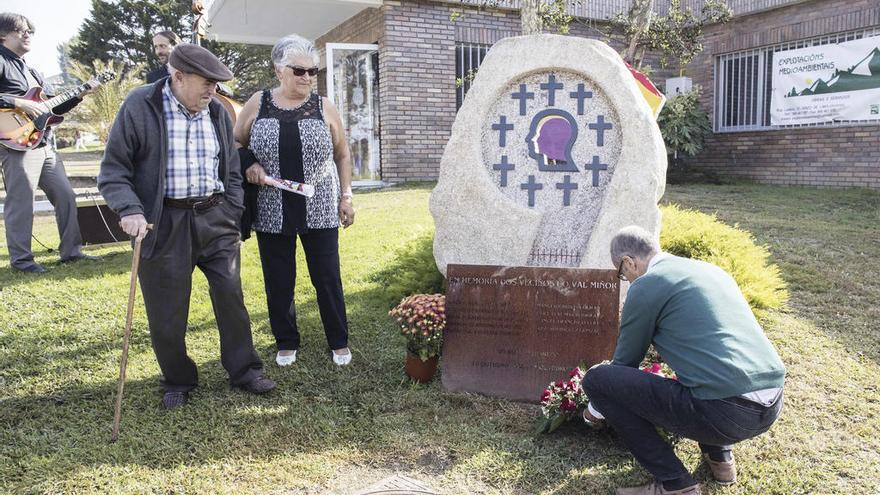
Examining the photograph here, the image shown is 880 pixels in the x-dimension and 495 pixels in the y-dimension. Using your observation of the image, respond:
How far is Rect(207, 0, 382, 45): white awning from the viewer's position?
40.1 feet

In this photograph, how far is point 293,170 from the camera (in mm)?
3691

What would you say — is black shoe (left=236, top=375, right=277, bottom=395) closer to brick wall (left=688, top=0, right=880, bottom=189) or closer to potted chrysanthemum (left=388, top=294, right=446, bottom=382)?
potted chrysanthemum (left=388, top=294, right=446, bottom=382)

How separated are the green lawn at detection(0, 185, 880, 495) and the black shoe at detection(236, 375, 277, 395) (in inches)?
2.2

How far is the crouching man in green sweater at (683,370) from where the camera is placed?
95.8 inches

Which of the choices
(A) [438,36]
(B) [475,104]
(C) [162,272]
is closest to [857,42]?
(A) [438,36]

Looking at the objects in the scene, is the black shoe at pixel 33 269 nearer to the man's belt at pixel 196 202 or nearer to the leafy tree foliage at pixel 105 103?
the man's belt at pixel 196 202

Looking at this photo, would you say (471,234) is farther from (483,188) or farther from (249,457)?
(249,457)

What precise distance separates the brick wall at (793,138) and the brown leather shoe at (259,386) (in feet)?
36.2

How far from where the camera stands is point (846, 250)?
21.1ft

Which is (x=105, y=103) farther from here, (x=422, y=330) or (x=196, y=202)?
(x=422, y=330)

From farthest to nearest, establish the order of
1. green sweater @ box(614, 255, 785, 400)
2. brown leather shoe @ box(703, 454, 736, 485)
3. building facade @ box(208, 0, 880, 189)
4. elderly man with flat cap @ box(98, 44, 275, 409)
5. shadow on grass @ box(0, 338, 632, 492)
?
building facade @ box(208, 0, 880, 189)
elderly man with flat cap @ box(98, 44, 275, 409)
shadow on grass @ box(0, 338, 632, 492)
brown leather shoe @ box(703, 454, 736, 485)
green sweater @ box(614, 255, 785, 400)

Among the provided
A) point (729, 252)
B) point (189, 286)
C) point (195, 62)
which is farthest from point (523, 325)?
point (729, 252)

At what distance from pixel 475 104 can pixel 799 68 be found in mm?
9893

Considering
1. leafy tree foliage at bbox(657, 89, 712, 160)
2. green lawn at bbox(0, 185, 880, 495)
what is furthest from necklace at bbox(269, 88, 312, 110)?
leafy tree foliage at bbox(657, 89, 712, 160)
